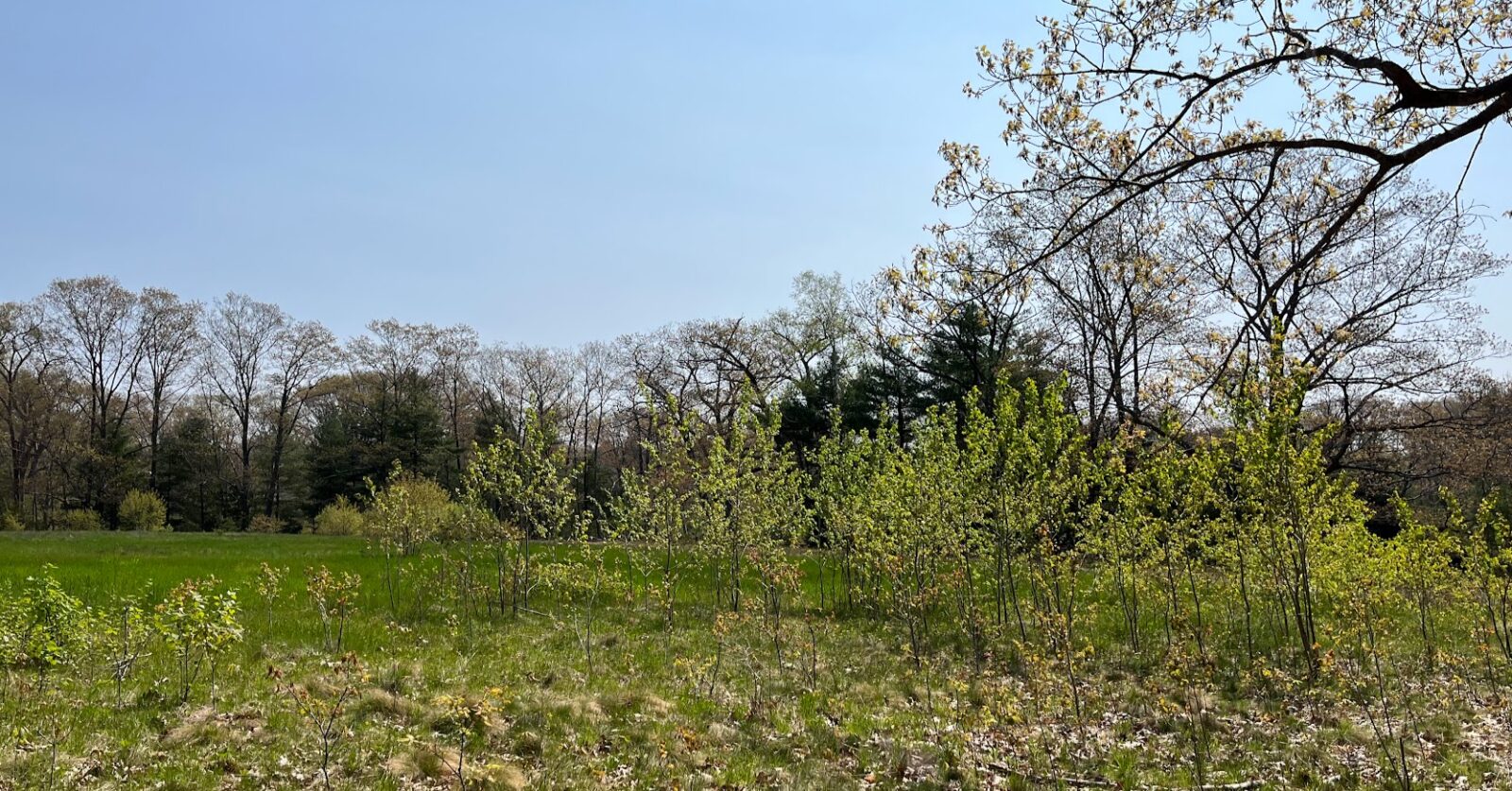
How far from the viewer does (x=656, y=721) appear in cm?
720

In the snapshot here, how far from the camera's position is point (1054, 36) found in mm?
5699

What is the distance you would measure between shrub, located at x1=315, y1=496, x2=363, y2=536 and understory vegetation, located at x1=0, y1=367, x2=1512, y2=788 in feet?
49.0

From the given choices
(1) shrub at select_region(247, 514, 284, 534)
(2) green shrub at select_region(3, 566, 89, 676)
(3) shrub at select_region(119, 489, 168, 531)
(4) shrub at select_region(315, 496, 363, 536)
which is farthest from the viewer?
(1) shrub at select_region(247, 514, 284, 534)

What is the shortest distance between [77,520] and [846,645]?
36.3 meters

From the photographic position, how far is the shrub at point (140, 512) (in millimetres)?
33969

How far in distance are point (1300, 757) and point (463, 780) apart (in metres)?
6.65

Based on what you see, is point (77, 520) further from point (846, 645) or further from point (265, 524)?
point (846, 645)

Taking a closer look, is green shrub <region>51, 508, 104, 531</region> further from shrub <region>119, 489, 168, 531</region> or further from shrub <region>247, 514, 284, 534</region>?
shrub <region>247, 514, 284, 534</region>

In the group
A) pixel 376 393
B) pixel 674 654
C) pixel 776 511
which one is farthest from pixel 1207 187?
pixel 376 393

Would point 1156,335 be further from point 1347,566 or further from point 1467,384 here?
point 1347,566

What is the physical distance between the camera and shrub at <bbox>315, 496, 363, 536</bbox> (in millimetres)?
31886

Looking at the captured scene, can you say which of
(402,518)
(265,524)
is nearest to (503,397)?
(265,524)

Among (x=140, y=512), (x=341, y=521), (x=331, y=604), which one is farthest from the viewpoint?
(x=140, y=512)

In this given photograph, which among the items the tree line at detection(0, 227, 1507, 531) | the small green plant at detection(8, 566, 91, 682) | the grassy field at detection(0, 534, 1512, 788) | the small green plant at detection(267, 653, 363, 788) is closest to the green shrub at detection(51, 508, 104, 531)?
the tree line at detection(0, 227, 1507, 531)
